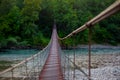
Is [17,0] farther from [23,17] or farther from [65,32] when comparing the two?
[65,32]

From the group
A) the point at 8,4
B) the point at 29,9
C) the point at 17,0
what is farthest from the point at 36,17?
the point at 17,0

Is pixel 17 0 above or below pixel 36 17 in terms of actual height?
above

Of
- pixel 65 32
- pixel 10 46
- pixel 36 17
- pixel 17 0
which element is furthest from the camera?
pixel 17 0

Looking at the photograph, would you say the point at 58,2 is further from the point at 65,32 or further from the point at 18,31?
the point at 18,31

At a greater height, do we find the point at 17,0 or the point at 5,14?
the point at 17,0

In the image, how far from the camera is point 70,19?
124 ft

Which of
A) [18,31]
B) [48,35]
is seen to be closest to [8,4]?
[18,31]

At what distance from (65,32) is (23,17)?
6101 millimetres

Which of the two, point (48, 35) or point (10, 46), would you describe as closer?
point (10, 46)

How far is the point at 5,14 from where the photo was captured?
36031mm

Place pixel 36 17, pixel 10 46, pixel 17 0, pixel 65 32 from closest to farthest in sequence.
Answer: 1. pixel 10 46
2. pixel 36 17
3. pixel 65 32
4. pixel 17 0

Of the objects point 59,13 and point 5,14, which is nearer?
point 5,14

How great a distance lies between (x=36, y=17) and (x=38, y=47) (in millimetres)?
3927

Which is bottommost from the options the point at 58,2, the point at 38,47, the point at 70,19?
the point at 38,47
